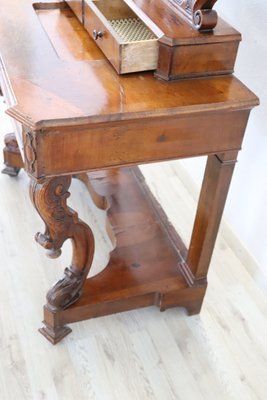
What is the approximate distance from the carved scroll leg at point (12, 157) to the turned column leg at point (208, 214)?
0.86 m

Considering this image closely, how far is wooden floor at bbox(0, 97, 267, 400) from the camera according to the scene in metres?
1.42

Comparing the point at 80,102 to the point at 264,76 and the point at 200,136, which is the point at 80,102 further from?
the point at 264,76

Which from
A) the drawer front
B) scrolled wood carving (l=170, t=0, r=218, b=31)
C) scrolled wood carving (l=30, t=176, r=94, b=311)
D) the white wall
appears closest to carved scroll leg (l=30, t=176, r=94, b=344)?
scrolled wood carving (l=30, t=176, r=94, b=311)

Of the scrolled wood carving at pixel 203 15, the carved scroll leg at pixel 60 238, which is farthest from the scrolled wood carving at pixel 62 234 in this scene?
the scrolled wood carving at pixel 203 15

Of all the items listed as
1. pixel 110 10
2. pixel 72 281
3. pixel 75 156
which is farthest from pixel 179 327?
pixel 110 10

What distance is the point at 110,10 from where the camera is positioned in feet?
4.54

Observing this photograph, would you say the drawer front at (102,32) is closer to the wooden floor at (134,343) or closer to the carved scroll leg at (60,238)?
the carved scroll leg at (60,238)

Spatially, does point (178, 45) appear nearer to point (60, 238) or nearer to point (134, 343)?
point (60, 238)

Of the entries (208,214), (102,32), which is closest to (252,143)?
(208,214)

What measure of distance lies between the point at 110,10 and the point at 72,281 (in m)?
0.77

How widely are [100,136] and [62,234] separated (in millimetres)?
348

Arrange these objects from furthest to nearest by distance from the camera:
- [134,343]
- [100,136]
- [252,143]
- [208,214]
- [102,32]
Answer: [252,143] → [134,343] → [208,214] → [102,32] → [100,136]

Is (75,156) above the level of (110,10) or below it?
below

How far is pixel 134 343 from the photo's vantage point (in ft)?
5.07
